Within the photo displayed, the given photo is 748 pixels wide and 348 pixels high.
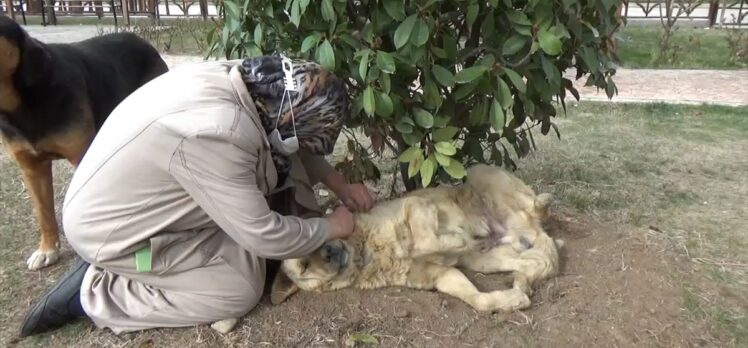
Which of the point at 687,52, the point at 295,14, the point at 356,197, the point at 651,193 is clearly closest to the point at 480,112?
the point at 356,197

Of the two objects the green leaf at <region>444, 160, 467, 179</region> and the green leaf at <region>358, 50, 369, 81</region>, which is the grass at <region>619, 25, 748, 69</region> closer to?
the green leaf at <region>444, 160, 467, 179</region>

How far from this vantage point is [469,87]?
9.18ft

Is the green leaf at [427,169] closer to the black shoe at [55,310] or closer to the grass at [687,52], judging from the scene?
the black shoe at [55,310]

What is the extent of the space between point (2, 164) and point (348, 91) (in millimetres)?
3888

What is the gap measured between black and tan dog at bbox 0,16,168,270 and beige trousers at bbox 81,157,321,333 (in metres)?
0.96

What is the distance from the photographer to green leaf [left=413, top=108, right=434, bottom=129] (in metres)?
2.81

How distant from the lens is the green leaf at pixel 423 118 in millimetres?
2812

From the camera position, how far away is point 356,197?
3.17 m

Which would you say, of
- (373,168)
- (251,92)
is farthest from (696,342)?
(251,92)

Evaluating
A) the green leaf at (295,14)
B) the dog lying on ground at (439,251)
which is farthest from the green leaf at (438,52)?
the dog lying on ground at (439,251)

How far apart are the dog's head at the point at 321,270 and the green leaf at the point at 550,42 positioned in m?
1.16

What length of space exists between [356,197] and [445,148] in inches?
22.6

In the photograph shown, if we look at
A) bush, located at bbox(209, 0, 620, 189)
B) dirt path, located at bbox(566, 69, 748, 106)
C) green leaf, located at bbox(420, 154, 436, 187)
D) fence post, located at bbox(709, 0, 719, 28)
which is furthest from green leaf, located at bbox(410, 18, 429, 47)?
fence post, located at bbox(709, 0, 719, 28)

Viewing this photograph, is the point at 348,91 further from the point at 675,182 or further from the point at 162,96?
the point at 675,182
